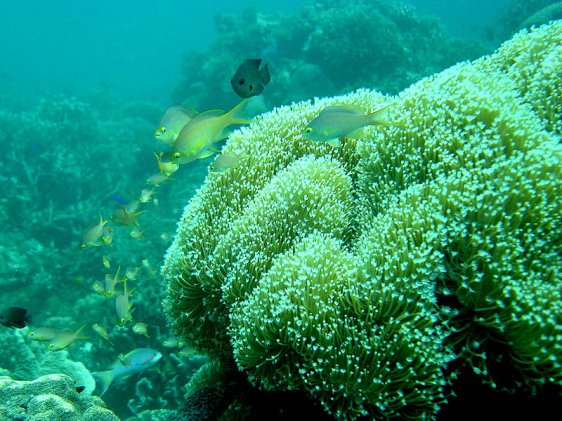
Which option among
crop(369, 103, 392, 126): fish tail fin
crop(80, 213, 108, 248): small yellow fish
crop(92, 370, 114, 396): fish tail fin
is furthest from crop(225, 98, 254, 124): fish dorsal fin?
crop(92, 370, 114, 396): fish tail fin

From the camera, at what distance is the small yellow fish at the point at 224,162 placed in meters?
3.65

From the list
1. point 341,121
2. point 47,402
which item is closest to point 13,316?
point 47,402

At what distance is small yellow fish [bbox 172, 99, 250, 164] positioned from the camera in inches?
140

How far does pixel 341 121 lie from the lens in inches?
123

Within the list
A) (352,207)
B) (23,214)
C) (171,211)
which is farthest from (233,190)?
(23,214)

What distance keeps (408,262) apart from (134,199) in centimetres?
643

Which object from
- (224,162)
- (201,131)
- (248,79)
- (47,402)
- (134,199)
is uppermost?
(134,199)

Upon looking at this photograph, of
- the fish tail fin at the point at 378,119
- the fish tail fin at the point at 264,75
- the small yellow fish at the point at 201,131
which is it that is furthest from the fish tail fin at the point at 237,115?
the fish tail fin at the point at 378,119

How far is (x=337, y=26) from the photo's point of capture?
668 inches

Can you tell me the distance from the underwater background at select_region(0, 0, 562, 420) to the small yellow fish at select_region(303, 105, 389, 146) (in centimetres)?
174

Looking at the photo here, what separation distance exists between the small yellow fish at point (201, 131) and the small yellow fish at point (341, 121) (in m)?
0.76

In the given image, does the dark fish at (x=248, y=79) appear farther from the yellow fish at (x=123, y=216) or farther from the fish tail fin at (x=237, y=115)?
the yellow fish at (x=123, y=216)

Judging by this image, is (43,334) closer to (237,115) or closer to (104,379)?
(104,379)

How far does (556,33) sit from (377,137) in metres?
2.24
